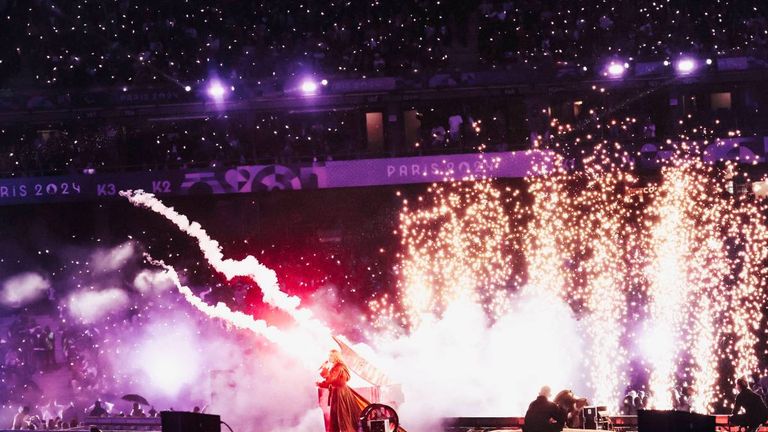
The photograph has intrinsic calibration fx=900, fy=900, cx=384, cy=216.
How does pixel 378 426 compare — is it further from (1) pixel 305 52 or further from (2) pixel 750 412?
(1) pixel 305 52

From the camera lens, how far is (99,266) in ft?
74.4

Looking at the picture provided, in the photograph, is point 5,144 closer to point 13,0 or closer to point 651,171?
point 13,0

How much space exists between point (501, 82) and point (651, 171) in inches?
169

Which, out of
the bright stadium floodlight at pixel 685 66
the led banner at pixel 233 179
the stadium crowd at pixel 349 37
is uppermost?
Result: the stadium crowd at pixel 349 37

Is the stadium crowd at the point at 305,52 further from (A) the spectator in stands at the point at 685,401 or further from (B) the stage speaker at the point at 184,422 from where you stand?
(B) the stage speaker at the point at 184,422

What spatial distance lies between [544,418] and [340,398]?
3272mm

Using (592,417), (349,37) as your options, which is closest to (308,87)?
(349,37)

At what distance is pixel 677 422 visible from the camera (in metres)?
8.83

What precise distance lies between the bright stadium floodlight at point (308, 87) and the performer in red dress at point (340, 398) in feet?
34.8

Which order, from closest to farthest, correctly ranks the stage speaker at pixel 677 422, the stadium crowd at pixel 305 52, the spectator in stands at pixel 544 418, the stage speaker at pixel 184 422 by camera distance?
the stage speaker at pixel 677 422 < the stage speaker at pixel 184 422 < the spectator in stands at pixel 544 418 < the stadium crowd at pixel 305 52

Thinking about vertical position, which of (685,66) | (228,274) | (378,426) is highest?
(685,66)

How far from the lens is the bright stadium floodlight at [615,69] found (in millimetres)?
22156

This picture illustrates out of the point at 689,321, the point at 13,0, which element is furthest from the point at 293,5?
the point at 689,321

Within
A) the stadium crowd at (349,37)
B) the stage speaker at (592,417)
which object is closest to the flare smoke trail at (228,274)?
the stadium crowd at (349,37)
